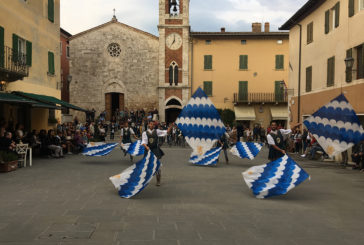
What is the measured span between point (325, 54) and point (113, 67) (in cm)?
2504

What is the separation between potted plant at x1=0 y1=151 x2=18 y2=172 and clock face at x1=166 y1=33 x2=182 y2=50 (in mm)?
27317

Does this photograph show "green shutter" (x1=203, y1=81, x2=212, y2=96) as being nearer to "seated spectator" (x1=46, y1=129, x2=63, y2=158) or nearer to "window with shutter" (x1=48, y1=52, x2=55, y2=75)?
"window with shutter" (x1=48, y1=52, x2=55, y2=75)

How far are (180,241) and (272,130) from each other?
6.58 metres

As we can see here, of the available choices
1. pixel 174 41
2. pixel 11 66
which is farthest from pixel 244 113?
pixel 11 66

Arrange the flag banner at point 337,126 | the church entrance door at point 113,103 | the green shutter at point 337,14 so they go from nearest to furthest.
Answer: the flag banner at point 337,126
the green shutter at point 337,14
the church entrance door at point 113,103

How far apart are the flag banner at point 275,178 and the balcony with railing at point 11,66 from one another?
35.6 feet

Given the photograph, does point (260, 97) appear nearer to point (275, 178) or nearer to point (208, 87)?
point (208, 87)

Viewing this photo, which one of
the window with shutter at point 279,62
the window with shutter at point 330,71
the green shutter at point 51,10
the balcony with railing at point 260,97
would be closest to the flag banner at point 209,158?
the window with shutter at point 330,71

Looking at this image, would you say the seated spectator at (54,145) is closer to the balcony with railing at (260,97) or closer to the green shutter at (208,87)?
the green shutter at (208,87)

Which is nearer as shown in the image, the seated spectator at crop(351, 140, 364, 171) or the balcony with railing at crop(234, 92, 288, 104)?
the seated spectator at crop(351, 140, 364, 171)

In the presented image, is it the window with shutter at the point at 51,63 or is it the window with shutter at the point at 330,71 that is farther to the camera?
the window with shutter at the point at 51,63

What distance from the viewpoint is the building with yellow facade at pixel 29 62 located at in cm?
1541

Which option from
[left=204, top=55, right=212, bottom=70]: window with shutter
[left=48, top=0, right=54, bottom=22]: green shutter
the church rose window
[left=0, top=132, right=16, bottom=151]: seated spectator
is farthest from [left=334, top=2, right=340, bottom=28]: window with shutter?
the church rose window

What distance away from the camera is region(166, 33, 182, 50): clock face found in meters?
37.1
